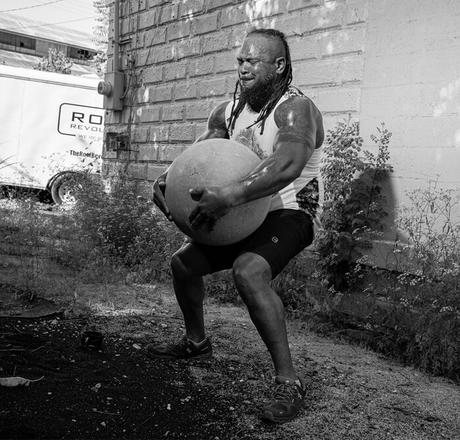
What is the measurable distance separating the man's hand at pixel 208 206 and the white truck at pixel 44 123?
1100 centimetres

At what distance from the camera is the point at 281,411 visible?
3.11 m

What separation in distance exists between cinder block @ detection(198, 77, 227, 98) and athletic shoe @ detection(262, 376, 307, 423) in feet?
14.2

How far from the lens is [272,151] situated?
136 inches

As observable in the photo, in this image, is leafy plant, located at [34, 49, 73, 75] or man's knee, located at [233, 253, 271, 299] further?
leafy plant, located at [34, 49, 73, 75]

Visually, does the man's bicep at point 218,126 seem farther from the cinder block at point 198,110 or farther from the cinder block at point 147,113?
the cinder block at point 147,113

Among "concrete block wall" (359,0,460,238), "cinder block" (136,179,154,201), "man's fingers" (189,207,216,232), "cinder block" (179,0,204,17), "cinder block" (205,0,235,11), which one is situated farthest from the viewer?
"cinder block" (136,179,154,201)

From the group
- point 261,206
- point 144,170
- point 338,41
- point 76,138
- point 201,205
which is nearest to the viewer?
point 201,205

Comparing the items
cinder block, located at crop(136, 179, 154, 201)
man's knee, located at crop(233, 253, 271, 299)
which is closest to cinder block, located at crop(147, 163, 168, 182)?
cinder block, located at crop(136, 179, 154, 201)

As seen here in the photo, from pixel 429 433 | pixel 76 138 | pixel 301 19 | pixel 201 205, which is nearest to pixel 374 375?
pixel 429 433

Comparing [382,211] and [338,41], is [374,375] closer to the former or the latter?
[382,211]

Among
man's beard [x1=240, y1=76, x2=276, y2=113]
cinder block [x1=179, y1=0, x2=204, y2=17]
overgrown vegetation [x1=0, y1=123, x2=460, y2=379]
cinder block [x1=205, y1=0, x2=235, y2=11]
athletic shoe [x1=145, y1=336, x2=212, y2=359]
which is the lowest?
athletic shoe [x1=145, y1=336, x2=212, y2=359]

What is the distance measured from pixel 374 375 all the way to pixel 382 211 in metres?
1.45

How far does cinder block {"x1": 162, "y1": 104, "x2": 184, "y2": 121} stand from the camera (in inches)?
301

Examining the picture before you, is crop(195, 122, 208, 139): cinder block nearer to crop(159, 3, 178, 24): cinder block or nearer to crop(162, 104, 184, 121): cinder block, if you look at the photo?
crop(162, 104, 184, 121): cinder block
